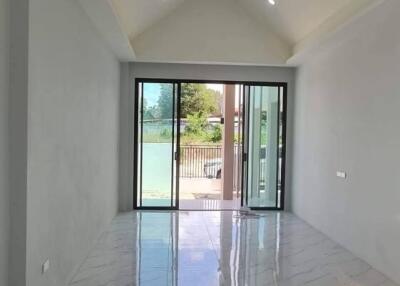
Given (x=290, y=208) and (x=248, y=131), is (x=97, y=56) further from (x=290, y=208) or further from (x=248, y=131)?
(x=290, y=208)

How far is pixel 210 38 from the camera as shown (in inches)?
288

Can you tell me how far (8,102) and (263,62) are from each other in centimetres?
535

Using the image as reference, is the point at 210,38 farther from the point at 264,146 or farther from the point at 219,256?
the point at 219,256

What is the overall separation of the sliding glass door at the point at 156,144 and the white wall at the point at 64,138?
68.5 inches

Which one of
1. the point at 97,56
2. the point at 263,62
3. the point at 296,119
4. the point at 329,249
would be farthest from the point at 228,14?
the point at 329,249

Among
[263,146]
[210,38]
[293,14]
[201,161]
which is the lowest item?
[201,161]

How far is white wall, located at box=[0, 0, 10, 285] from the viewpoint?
2621 mm

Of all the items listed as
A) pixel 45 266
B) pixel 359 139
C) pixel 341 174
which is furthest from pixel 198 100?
pixel 45 266

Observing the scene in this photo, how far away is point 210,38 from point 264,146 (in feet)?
7.30

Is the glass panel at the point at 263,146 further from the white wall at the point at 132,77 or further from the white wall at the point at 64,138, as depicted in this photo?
A: the white wall at the point at 64,138

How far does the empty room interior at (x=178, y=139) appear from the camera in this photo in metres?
3.03

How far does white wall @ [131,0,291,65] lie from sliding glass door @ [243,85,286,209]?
31.6 inches

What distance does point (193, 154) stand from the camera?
→ 12062 millimetres

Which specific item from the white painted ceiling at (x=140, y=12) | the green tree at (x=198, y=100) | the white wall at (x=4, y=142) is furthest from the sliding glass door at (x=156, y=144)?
the green tree at (x=198, y=100)
